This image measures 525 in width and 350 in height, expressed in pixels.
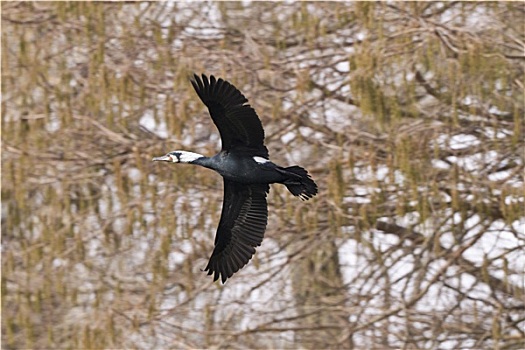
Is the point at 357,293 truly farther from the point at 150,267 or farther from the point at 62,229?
the point at 62,229

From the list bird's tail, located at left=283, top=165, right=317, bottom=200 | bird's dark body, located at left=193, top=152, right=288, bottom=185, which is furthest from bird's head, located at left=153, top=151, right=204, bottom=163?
bird's tail, located at left=283, top=165, right=317, bottom=200

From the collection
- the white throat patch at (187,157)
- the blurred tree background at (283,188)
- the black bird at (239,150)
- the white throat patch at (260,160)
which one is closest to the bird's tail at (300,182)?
the black bird at (239,150)

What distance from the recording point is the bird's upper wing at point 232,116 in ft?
20.1

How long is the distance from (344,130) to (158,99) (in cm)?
119

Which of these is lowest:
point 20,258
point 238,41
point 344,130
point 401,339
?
point 401,339

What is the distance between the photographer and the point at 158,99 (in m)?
9.05

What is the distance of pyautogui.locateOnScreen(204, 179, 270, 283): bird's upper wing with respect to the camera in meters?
6.75

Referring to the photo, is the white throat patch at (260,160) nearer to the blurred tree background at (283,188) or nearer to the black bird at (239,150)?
the black bird at (239,150)

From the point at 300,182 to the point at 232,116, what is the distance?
16.3 inches

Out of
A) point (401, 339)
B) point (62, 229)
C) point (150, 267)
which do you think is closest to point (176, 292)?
point (150, 267)

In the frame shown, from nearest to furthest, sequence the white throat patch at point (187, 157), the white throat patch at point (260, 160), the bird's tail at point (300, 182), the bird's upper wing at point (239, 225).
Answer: the bird's tail at point (300, 182) → the white throat patch at point (260, 160) → the white throat patch at point (187, 157) → the bird's upper wing at point (239, 225)

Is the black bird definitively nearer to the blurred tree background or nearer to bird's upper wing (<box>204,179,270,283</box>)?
bird's upper wing (<box>204,179,270,283</box>)

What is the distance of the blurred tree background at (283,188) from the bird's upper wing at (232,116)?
2.08m

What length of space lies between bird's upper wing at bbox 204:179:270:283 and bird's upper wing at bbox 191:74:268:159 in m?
0.51
